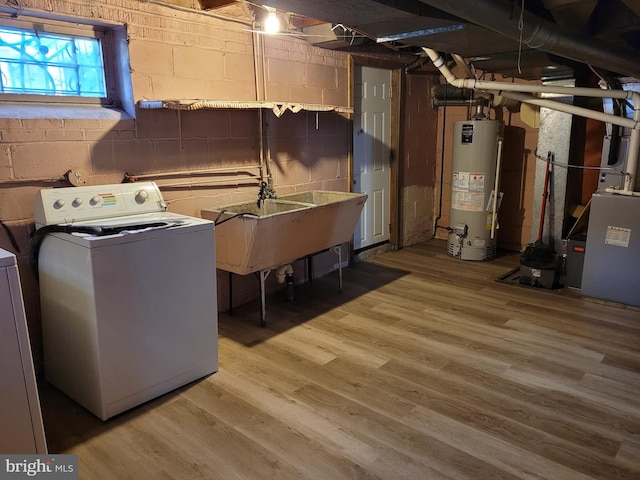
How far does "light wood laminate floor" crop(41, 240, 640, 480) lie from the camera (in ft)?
6.52

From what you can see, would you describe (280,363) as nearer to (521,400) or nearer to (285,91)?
(521,400)

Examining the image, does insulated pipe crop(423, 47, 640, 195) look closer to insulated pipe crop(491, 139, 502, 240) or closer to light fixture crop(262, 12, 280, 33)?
insulated pipe crop(491, 139, 502, 240)

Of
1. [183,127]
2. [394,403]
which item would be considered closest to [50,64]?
[183,127]

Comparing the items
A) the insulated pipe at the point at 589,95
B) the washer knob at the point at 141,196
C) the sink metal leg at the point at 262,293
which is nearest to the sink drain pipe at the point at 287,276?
the sink metal leg at the point at 262,293

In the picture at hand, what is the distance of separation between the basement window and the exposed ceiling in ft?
2.41

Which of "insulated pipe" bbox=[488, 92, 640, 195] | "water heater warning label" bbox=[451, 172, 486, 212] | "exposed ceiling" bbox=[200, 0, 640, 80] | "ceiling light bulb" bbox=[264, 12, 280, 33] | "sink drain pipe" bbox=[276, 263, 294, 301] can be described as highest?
"ceiling light bulb" bbox=[264, 12, 280, 33]

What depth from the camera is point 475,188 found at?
4828 mm

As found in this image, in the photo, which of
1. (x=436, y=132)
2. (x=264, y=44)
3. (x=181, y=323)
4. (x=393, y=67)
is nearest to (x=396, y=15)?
(x=264, y=44)

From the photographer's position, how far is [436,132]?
18.9 feet

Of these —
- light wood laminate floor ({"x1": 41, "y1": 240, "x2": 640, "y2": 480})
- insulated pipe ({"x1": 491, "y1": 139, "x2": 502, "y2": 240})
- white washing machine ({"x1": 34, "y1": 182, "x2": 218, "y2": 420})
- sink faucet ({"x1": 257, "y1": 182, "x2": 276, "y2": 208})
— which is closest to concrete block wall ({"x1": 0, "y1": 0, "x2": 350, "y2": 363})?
sink faucet ({"x1": 257, "y1": 182, "x2": 276, "y2": 208})

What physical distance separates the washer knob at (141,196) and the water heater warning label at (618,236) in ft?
11.0

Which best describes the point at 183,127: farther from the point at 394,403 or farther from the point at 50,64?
the point at 394,403

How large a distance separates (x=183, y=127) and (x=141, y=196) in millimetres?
639

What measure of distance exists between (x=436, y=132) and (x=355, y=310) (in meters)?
2.99
